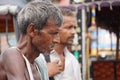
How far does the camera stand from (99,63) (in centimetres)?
1124

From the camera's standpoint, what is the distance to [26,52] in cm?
303

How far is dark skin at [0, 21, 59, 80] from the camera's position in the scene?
285 centimetres

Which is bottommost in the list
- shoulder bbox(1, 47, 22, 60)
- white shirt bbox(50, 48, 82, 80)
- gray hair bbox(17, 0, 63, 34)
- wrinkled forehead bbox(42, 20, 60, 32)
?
white shirt bbox(50, 48, 82, 80)

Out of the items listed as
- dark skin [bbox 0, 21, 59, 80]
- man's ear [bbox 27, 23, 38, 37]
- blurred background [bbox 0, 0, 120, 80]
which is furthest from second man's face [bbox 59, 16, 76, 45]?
blurred background [bbox 0, 0, 120, 80]

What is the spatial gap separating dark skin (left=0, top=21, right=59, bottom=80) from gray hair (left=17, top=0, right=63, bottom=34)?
3 cm

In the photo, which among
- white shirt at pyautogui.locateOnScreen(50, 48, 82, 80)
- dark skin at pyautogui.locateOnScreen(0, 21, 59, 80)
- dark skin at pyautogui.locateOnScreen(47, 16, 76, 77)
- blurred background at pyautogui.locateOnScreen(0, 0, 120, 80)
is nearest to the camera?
dark skin at pyautogui.locateOnScreen(0, 21, 59, 80)

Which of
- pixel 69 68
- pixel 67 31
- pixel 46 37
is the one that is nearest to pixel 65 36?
pixel 67 31

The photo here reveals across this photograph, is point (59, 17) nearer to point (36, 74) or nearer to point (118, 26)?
point (36, 74)

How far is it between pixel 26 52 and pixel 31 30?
0.47ft

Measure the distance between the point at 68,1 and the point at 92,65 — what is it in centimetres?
160

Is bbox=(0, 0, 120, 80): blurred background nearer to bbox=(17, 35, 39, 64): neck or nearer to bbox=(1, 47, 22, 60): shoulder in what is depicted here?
bbox=(17, 35, 39, 64): neck

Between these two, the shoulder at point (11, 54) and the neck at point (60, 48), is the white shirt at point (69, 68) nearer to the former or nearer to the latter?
the neck at point (60, 48)

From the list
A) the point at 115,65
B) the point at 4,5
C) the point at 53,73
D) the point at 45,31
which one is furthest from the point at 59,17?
the point at 115,65

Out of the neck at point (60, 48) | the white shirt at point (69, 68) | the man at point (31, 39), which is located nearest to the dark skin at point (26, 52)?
the man at point (31, 39)
